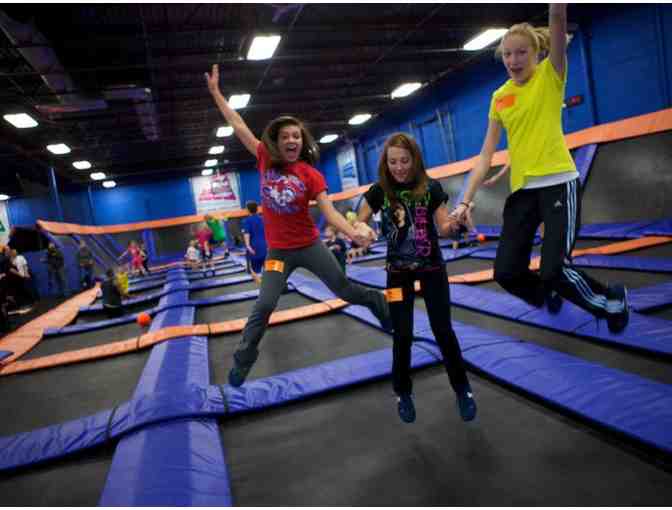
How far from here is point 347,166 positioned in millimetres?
17828

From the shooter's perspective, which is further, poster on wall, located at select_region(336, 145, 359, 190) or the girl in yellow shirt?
poster on wall, located at select_region(336, 145, 359, 190)

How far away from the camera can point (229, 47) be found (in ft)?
25.4

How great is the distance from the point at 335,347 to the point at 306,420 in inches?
39.6

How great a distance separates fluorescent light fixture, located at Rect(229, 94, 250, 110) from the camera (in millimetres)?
10148

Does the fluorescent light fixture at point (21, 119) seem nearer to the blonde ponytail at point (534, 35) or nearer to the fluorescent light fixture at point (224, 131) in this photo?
the fluorescent light fixture at point (224, 131)

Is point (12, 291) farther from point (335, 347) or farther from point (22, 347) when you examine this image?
point (335, 347)

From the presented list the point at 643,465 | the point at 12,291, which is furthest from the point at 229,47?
the point at 643,465

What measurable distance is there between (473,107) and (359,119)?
4728 mm

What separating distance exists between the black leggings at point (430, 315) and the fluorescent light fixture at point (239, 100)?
953cm

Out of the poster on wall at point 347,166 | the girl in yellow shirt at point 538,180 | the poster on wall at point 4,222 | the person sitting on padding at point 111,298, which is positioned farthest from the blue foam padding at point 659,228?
the poster on wall at point 4,222

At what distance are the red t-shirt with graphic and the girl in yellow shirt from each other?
2.40ft

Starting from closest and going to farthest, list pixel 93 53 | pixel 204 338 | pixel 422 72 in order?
→ pixel 204 338 → pixel 93 53 → pixel 422 72

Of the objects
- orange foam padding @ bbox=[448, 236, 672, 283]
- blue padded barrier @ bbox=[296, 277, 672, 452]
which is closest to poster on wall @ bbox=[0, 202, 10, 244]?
orange foam padding @ bbox=[448, 236, 672, 283]

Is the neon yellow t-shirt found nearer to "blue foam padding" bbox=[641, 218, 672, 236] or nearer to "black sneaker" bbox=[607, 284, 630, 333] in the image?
"black sneaker" bbox=[607, 284, 630, 333]
